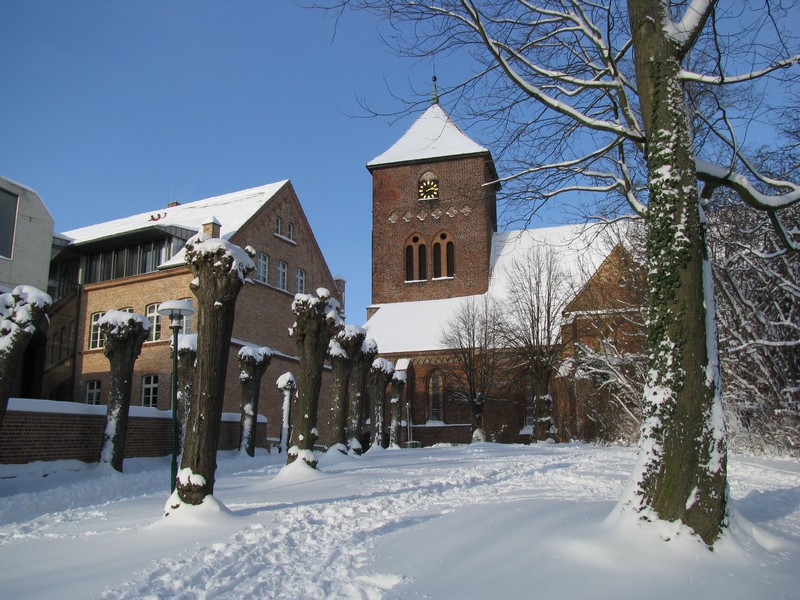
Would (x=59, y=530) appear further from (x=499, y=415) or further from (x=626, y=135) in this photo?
(x=499, y=415)

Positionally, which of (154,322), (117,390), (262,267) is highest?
(262,267)

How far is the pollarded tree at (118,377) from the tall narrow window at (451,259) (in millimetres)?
30142

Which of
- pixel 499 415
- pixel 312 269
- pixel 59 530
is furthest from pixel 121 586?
pixel 499 415

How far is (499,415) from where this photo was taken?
40688mm

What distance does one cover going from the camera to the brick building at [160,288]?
27922mm

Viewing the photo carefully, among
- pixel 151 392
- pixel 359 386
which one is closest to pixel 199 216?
pixel 151 392

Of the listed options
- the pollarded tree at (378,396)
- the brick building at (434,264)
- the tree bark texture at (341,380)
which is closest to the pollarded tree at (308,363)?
the tree bark texture at (341,380)

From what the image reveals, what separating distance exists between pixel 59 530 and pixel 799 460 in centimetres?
1472

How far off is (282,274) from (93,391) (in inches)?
376

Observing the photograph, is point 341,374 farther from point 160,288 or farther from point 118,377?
point 160,288

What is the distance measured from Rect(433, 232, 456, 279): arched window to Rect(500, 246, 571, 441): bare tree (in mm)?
8160

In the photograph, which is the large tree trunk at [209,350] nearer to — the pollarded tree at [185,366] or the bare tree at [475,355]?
the pollarded tree at [185,366]

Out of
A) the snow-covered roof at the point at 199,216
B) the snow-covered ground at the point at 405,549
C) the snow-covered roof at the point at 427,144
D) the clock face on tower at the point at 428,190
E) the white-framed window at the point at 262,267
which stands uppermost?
the snow-covered roof at the point at 427,144

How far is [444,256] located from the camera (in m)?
45.1
